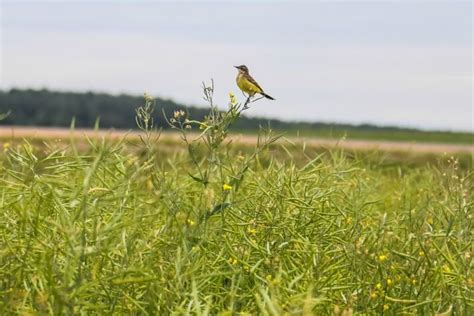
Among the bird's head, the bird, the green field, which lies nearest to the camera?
the green field

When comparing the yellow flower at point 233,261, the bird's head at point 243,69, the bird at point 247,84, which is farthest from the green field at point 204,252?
the bird's head at point 243,69

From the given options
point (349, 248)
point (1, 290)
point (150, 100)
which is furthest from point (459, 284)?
point (1, 290)

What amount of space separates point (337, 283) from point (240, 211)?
76cm

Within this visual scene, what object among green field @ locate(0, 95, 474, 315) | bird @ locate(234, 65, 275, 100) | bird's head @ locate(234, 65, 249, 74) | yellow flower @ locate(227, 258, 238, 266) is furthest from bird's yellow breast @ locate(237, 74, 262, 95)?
yellow flower @ locate(227, 258, 238, 266)

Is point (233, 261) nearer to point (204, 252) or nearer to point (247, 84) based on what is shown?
point (204, 252)

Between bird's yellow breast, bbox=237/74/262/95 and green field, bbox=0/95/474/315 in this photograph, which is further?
bird's yellow breast, bbox=237/74/262/95

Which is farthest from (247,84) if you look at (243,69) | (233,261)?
(233,261)

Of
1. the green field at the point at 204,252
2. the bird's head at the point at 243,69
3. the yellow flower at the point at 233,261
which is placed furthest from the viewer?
the bird's head at the point at 243,69

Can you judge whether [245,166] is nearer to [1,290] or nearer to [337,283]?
[337,283]

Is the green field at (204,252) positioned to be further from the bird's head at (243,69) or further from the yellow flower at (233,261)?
the bird's head at (243,69)

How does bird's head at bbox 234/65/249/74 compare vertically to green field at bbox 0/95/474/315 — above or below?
above

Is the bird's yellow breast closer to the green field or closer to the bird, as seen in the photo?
the bird

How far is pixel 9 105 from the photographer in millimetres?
38500

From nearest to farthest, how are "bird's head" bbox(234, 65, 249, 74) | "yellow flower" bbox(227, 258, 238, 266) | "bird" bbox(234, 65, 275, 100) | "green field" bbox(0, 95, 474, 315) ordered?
"green field" bbox(0, 95, 474, 315)
"yellow flower" bbox(227, 258, 238, 266)
"bird" bbox(234, 65, 275, 100)
"bird's head" bbox(234, 65, 249, 74)
